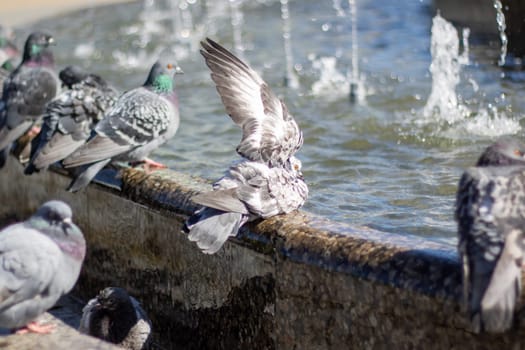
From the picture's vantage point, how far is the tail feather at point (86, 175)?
5617mm

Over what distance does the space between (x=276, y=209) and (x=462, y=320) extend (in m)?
1.24

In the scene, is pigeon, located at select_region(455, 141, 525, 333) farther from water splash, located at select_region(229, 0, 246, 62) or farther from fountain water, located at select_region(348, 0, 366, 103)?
water splash, located at select_region(229, 0, 246, 62)

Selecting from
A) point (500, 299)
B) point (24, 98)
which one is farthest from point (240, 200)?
point (24, 98)

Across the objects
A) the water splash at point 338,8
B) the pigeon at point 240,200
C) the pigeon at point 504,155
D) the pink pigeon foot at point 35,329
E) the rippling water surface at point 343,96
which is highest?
the pigeon at point 504,155

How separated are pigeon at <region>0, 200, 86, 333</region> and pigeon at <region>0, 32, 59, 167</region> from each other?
2.64 meters

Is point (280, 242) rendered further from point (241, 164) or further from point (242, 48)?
point (242, 48)

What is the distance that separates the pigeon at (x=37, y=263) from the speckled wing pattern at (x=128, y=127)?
1.48m

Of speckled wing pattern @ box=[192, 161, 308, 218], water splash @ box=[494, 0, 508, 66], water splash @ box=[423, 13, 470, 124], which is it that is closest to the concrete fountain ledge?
speckled wing pattern @ box=[192, 161, 308, 218]

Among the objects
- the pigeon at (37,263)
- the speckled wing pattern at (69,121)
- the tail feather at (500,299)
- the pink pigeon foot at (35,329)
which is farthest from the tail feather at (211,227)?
the speckled wing pattern at (69,121)

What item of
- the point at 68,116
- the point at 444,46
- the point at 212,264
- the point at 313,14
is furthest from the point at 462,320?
the point at 313,14

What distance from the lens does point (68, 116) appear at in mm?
6062

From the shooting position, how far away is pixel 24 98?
6828mm

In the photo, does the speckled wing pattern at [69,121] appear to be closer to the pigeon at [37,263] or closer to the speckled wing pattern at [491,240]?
the pigeon at [37,263]

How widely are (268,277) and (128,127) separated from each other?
1.74 m
